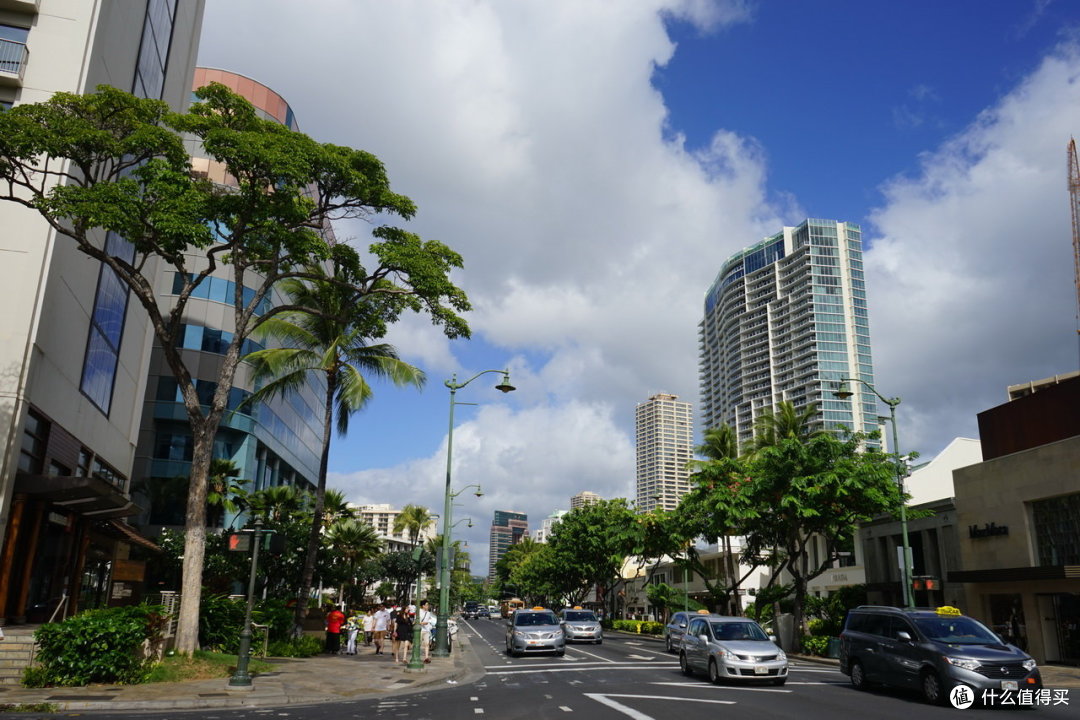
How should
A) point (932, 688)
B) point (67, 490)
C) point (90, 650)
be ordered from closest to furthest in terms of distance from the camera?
point (932, 688) → point (90, 650) → point (67, 490)

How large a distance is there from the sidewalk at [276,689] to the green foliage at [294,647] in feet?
2.15

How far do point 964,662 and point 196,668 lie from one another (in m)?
15.2

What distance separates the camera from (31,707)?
12469 millimetres

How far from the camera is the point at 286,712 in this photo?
42.8 feet

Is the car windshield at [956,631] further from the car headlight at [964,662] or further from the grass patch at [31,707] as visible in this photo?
the grass patch at [31,707]

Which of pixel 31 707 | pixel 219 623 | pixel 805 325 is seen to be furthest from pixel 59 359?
pixel 805 325

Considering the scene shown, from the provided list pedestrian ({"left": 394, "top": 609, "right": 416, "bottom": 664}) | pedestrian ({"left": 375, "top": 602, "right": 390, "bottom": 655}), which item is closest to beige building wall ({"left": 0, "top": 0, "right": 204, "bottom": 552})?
pedestrian ({"left": 394, "top": 609, "right": 416, "bottom": 664})

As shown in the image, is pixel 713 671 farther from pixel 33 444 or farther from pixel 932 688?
pixel 33 444

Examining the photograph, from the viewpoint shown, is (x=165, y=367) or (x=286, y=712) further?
(x=165, y=367)

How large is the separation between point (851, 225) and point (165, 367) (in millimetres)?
151513

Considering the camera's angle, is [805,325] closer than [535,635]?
No

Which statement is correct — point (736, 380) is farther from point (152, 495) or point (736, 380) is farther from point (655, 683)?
point (655, 683)

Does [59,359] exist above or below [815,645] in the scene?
above

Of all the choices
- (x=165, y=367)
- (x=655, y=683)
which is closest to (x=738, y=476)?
(x=655, y=683)
